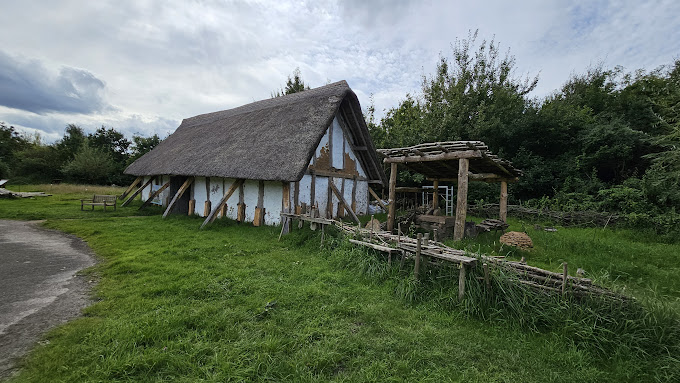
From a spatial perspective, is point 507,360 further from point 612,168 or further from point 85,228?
point 612,168

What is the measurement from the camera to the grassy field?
270 cm

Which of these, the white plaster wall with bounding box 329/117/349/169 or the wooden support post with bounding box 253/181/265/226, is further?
the white plaster wall with bounding box 329/117/349/169

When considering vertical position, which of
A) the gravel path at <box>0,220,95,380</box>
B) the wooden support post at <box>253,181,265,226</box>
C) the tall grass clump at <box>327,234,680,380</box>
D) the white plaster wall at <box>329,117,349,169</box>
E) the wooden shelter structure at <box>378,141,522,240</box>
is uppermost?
the white plaster wall at <box>329,117,349,169</box>

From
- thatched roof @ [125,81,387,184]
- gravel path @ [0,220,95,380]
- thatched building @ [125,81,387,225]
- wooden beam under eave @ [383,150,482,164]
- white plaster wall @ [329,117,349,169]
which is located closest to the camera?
gravel path @ [0,220,95,380]

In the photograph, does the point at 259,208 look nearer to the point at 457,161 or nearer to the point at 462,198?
the point at 462,198

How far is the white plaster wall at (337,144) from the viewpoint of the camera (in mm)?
11094

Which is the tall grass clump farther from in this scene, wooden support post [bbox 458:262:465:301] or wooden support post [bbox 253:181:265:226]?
wooden support post [bbox 253:181:265:226]

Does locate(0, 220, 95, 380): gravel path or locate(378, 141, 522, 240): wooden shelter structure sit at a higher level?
locate(378, 141, 522, 240): wooden shelter structure

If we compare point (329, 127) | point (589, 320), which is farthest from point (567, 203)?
point (589, 320)

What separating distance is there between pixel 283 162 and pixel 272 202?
1641 mm

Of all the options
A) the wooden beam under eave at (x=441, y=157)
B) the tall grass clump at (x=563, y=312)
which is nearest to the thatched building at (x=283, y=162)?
the wooden beam under eave at (x=441, y=157)

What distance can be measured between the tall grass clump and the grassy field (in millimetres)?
68

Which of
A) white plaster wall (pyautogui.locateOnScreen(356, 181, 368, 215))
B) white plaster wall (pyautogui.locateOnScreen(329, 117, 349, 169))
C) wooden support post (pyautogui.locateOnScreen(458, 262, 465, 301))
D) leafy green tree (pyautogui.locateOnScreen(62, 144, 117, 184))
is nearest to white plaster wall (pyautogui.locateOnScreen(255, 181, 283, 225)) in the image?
white plaster wall (pyautogui.locateOnScreen(329, 117, 349, 169))

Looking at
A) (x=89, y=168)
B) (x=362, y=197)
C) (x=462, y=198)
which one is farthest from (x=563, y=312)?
(x=89, y=168)
